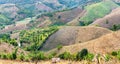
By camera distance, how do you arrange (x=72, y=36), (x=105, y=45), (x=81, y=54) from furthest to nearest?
(x=72, y=36) → (x=105, y=45) → (x=81, y=54)

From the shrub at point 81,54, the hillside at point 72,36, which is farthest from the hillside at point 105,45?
the hillside at point 72,36

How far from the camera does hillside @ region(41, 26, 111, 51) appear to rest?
17150cm

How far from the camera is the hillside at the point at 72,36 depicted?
563 feet

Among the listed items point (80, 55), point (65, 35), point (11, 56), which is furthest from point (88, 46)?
point (65, 35)

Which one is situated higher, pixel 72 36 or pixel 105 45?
pixel 105 45

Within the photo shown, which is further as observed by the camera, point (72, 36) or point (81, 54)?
point (72, 36)

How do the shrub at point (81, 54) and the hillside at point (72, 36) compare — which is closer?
the shrub at point (81, 54)

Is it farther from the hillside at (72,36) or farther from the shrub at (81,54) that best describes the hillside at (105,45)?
the hillside at (72,36)

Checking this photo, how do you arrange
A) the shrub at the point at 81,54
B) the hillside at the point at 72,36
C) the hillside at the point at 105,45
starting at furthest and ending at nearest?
the hillside at the point at 72,36, the hillside at the point at 105,45, the shrub at the point at 81,54

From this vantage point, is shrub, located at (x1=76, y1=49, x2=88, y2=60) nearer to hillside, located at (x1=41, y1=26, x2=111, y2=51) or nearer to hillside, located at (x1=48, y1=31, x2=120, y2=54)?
hillside, located at (x1=48, y1=31, x2=120, y2=54)

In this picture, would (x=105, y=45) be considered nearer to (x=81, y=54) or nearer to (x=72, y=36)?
(x=81, y=54)

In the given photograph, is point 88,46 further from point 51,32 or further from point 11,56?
point 51,32

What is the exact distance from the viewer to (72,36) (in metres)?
178

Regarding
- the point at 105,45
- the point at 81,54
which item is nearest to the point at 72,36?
the point at 105,45
